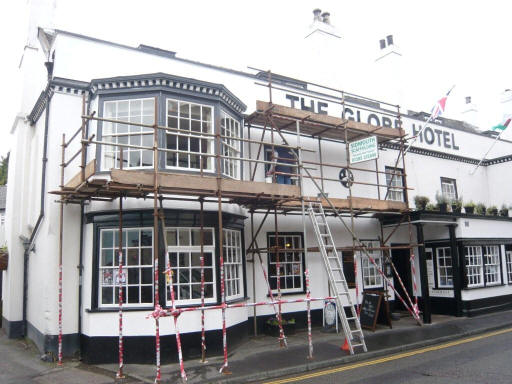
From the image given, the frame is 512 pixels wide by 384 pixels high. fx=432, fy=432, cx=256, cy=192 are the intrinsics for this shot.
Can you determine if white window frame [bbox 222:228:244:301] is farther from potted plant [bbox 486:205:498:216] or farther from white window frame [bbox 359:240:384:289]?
potted plant [bbox 486:205:498:216]

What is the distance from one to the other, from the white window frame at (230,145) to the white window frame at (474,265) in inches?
385

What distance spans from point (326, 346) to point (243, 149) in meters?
6.09

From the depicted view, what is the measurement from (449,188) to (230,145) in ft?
40.3

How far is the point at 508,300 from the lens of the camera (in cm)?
1734

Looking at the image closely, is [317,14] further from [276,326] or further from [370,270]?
[276,326]

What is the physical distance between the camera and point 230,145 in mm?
12195

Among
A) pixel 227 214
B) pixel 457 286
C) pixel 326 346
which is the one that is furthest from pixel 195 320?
pixel 457 286

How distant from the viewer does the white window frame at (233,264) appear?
11.5 meters

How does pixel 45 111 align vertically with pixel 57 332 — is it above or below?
above

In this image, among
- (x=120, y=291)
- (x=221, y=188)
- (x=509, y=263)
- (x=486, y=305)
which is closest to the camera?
(x=120, y=291)

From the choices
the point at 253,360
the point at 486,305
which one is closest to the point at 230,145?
the point at 253,360

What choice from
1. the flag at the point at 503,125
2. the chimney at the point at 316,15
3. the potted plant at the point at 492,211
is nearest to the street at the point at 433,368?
the potted plant at the point at 492,211

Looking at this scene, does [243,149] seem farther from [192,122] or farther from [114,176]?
[114,176]

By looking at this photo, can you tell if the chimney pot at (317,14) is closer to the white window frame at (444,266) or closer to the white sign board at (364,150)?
the white sign board at (364,150)
